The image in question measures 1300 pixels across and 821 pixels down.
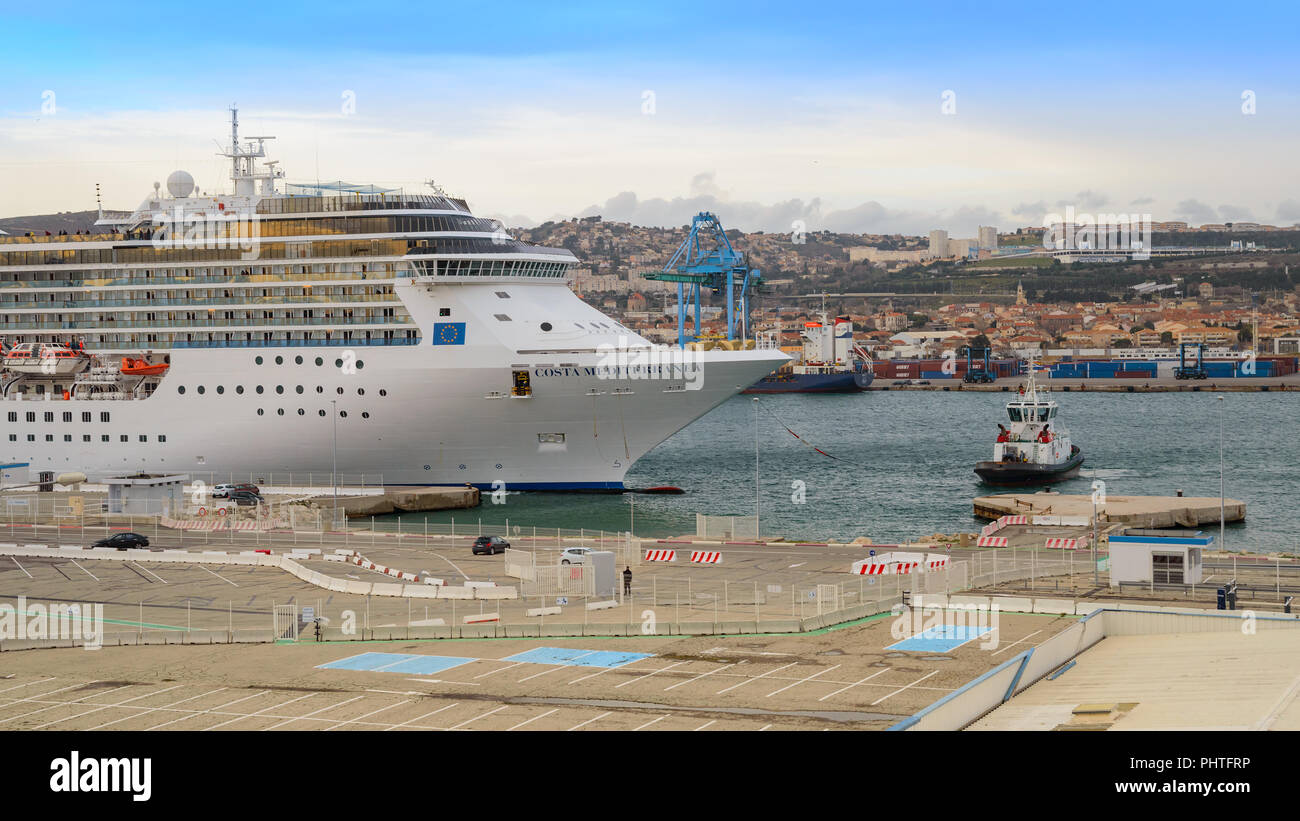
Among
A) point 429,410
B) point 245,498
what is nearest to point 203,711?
point 245,498

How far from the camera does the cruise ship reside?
148 ft

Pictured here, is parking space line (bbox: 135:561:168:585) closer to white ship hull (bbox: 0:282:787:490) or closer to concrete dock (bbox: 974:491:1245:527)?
white ship hull (bbox: 0:282:787:490)

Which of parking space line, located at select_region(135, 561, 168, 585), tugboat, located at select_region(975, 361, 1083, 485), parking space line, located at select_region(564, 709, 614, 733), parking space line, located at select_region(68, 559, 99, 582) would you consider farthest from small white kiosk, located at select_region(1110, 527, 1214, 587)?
tugboat, located at select_region(975, 361, 1083, 485)

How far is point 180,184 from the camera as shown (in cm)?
5297

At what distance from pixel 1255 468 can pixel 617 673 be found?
5130cm

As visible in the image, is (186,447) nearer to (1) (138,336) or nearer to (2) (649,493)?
(1) (138,336)

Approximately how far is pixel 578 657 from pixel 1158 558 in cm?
1034

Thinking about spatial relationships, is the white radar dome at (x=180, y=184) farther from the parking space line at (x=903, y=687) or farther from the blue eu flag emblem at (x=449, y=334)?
the parking space line at (x=903, y=687)

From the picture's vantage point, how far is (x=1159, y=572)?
23.4 metres

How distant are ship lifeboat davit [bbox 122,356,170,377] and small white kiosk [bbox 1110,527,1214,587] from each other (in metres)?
35.9

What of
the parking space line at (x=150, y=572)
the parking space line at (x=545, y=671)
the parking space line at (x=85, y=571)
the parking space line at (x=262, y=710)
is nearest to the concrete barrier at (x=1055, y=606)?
the parking space line at (x=545, y=671)

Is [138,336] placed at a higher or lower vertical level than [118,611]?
higher

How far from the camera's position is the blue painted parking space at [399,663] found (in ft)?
65.0
